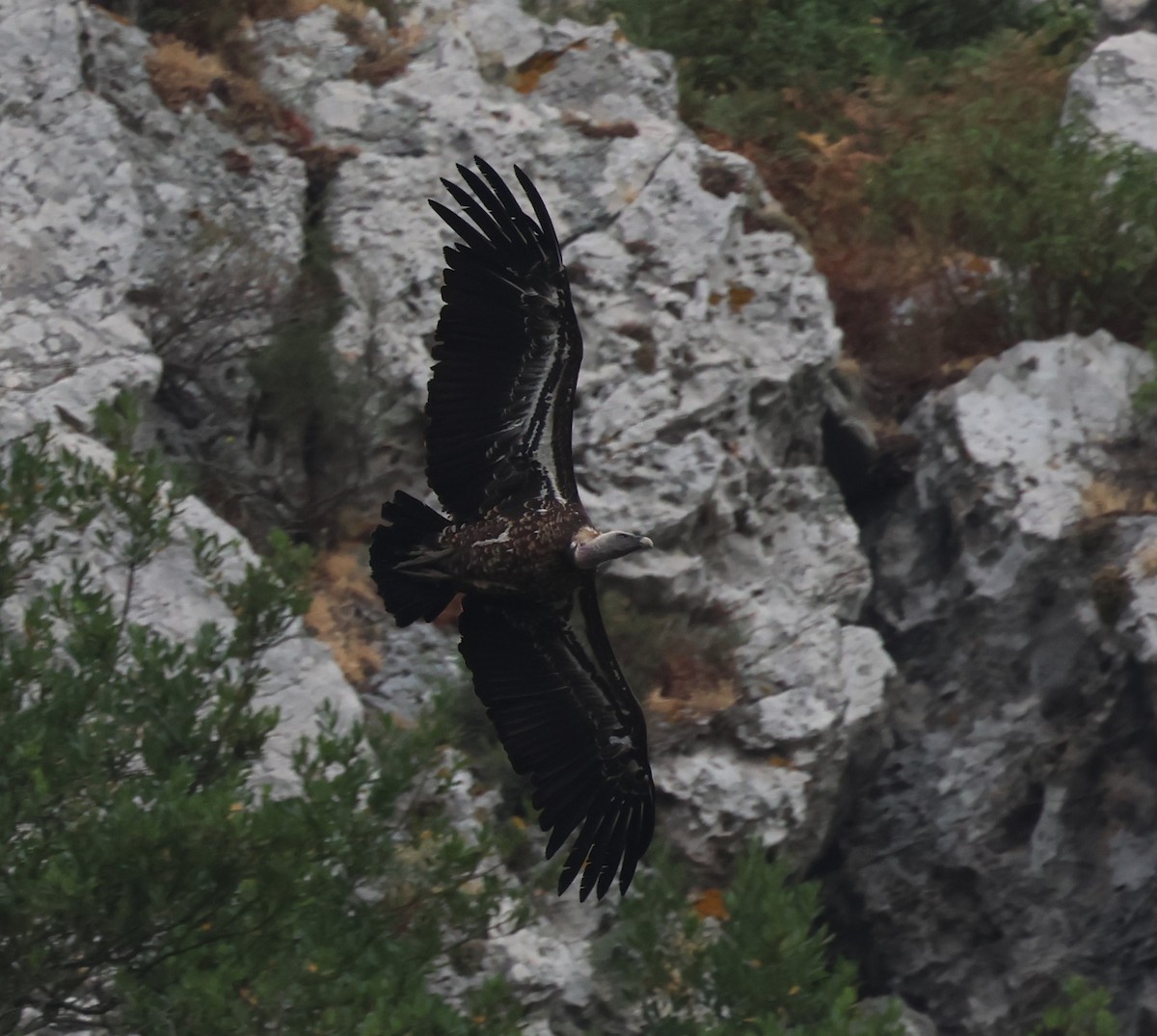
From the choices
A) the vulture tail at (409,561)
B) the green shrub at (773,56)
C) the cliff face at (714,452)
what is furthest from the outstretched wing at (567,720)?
the green shrub at (773,56)

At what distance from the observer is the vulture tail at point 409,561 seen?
255 inches

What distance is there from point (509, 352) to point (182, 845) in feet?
6.88

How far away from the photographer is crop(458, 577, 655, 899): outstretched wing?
6773mm

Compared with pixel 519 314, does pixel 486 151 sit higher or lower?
lower

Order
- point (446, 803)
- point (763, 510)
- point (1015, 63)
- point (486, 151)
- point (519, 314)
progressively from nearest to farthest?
point (519, 314) → point (446, 803) → point (763, 510) → point (486, 151) → point (1015, 63)

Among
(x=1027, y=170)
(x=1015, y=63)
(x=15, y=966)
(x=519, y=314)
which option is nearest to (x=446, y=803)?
(x=15, y=966)

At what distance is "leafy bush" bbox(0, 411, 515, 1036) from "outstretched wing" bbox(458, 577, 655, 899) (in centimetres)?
80

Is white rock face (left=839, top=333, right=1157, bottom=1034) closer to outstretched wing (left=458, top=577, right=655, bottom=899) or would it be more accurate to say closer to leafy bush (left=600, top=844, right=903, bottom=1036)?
leafy bush (left=600, top=844, right=903, bottom=1036)

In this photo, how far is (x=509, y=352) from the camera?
629cm

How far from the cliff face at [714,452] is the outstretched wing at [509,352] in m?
3.57

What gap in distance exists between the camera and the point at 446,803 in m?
9.17

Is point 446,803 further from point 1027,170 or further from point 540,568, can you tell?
point 1027,170

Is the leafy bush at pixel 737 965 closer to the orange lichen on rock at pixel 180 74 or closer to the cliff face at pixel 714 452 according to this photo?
the cliff face at pixel 714 452

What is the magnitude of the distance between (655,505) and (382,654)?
1729 mm
